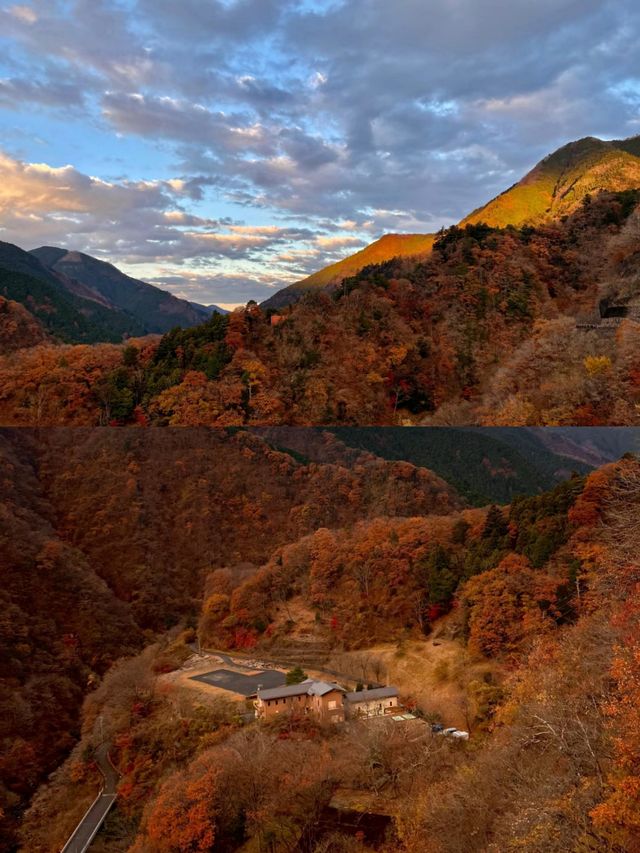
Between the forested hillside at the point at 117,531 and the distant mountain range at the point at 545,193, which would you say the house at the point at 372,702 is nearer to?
the forested hillside at the point at 117,531

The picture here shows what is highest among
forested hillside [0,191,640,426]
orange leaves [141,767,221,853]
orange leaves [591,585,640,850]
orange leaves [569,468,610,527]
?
forested hillside [0,191,640,426]

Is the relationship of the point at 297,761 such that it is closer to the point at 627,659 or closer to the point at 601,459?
the point at 627,659

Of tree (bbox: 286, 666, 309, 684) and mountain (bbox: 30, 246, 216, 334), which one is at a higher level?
mountain (bbox: 30, 246, 216, 334)

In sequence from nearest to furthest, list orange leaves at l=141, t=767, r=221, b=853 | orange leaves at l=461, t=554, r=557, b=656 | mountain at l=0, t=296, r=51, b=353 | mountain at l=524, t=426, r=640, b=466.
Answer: mountain at l=524, t=426, r=640, b=466 < orange leaves at l=141, t=767, r=221, b=853 < mountain at l=0, t=296, r=51, b=353 < orange leaves at l=461, t=554, r=557, b=656

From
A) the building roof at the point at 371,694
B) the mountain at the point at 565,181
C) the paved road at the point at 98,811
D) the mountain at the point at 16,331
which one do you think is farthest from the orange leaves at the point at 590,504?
the paved road at the point at 98,811

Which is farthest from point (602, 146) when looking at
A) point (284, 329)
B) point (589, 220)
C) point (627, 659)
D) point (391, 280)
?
point (627, 659)

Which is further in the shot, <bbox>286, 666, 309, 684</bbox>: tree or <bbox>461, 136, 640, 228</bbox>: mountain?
<bbox>461, 136, 640, 228</bbox>: mountain

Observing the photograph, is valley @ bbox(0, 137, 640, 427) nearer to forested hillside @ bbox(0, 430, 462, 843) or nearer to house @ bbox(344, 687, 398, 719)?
house @ bbox(344, 687, 398, 719)

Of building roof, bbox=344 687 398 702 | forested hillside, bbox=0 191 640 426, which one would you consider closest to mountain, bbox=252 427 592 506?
forested hillside, bbox=0 191 640 426
